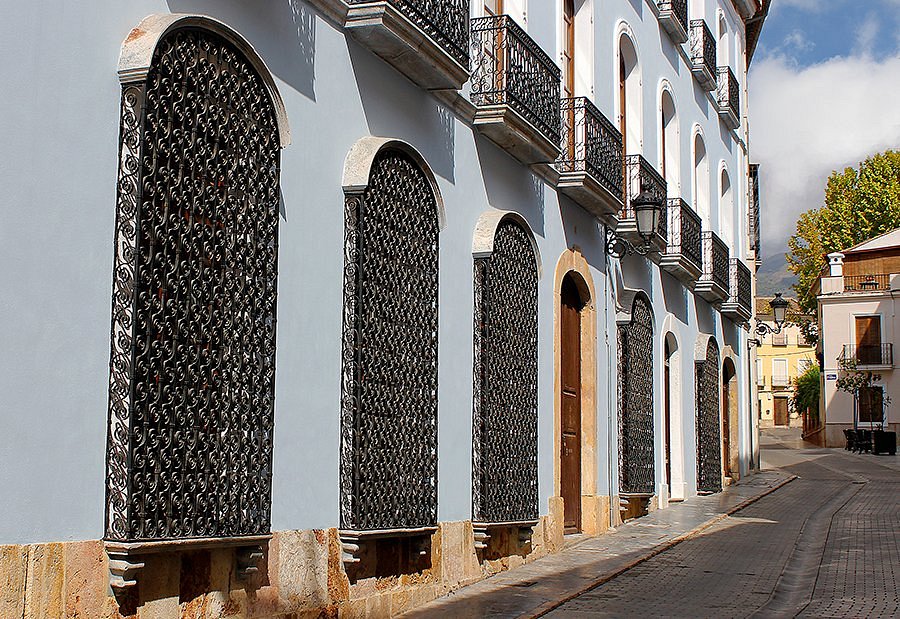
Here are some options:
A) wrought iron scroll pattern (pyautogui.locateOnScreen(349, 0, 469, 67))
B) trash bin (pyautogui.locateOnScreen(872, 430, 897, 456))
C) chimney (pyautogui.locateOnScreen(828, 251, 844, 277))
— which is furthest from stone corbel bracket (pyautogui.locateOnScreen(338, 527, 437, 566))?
chimney (pyautogui.locateOnScreen(828, 251, 844, 277))

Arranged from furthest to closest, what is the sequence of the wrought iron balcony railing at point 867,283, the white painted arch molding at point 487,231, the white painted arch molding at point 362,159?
the wrought iron balcony railing at point 867,283 → the white painted arch molding at point 487,231 → the white painted arch molding at point 362,159

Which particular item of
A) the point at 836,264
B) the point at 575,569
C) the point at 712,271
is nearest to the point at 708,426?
the point at 712,271

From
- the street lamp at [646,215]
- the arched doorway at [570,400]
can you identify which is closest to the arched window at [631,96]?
the street lamp at [646,215]

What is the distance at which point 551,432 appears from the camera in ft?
40.5

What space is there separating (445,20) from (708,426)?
12.9 m

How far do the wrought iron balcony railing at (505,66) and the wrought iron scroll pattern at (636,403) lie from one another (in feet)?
16.0

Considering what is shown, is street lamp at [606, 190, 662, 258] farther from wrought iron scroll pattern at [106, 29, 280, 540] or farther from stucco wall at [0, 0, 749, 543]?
wrought iron scroll pattern at [106, 29, 280, 540]

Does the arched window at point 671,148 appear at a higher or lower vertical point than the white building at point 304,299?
higher

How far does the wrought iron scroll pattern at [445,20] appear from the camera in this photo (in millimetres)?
8852

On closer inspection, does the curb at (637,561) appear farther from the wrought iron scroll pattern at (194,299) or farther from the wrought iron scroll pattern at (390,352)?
the wrought iron scroll pattern at (194,299)

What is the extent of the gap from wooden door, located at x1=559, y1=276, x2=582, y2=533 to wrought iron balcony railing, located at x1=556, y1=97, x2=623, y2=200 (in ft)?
4.32

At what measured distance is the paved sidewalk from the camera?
8.99m

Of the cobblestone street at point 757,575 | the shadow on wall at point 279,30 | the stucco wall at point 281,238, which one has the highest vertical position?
the shadow on wall at point 279,30

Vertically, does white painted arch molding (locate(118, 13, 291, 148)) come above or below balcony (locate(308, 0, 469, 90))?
below
